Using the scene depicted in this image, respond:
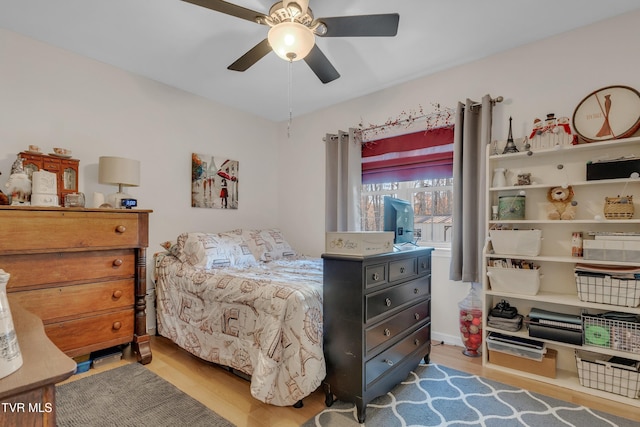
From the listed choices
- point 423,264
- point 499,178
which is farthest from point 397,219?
point 499,178

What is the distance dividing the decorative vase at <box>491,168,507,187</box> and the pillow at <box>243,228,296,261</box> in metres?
2.09

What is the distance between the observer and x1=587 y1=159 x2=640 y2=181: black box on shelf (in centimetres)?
199

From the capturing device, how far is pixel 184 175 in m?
3.30

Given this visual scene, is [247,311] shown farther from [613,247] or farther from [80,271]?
[613,247]

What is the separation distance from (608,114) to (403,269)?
1.72 metres

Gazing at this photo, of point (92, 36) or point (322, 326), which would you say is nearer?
point (322, 326)

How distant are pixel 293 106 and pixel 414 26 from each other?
5.90 feet

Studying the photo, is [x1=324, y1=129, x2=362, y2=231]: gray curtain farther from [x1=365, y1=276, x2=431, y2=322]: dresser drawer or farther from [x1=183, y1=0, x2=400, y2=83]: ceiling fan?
[x1=183, y1=0, x2=400, y2=83]: ceiling fan

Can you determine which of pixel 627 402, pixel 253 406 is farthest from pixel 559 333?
pixel 253 406

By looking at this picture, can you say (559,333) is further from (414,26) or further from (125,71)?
(125,71)

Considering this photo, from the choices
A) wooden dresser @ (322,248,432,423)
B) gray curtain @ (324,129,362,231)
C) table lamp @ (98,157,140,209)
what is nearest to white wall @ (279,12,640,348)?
gray curtain @ (324,129,362,231)

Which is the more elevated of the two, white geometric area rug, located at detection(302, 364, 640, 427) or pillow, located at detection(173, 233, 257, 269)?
pillow, located at detection(173, 233, 257, 269)

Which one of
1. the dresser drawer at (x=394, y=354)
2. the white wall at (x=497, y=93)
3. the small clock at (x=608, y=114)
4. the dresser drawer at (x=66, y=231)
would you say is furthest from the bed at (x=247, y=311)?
the small clock at (x=608, y=114)

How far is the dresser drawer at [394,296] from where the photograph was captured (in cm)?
175
